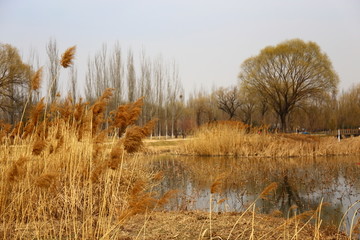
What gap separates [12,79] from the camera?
22125 mm

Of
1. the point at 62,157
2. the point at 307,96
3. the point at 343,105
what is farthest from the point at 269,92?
the point at 62,157

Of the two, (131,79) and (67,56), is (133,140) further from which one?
(131,79)

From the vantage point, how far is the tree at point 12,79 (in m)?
21.8

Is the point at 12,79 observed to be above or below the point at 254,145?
above

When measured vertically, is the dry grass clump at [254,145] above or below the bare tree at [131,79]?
below

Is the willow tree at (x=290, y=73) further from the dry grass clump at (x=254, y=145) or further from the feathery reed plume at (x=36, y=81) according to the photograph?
the feathery reed plume at (x=36, y=81)

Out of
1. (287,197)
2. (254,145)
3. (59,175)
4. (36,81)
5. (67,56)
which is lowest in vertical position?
(287,197)

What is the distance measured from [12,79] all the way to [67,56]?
21.6 metres

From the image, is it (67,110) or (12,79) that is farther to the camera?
(12,79)

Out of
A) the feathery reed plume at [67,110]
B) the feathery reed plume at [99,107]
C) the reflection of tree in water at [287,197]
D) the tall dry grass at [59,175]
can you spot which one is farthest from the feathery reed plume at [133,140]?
the reflection of tree in water at [287,197]

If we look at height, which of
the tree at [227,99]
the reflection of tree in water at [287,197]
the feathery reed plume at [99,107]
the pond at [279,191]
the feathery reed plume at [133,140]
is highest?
the tree at [227,99]

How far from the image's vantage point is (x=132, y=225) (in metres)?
3.74

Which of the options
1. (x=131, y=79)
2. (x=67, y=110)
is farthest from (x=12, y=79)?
(x=67, y=110)

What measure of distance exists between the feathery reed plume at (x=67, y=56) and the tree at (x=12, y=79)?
2071 centimetres
